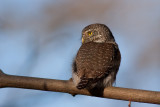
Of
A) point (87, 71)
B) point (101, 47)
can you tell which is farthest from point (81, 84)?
point (101, 47)

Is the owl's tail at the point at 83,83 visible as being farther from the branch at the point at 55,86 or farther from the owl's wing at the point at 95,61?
the branch at the point at 55,86

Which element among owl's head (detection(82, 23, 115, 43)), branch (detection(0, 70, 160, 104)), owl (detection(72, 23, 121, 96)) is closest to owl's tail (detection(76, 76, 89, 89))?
owl (detection(72, 23, 121, 96))

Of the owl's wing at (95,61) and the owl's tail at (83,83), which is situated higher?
the owl's wing at (95,61)

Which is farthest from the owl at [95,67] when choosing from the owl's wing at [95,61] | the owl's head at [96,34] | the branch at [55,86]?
the owl's head at [96,34]

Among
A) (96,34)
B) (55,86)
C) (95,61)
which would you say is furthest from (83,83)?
(96,34)

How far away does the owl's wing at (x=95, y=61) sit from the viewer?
3.43 m

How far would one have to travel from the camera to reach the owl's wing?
135 inches

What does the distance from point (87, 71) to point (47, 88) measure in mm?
580

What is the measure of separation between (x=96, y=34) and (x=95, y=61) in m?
1.34

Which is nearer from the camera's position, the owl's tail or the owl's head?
the owl's tail

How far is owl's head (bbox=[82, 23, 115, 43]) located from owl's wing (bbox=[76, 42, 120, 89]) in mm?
610

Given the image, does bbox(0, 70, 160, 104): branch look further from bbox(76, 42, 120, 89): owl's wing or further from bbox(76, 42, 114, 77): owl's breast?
bbox(76, 42, 114, 77): owl's breast

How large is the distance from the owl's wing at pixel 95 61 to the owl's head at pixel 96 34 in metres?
0.61

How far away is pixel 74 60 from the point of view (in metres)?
4.09
